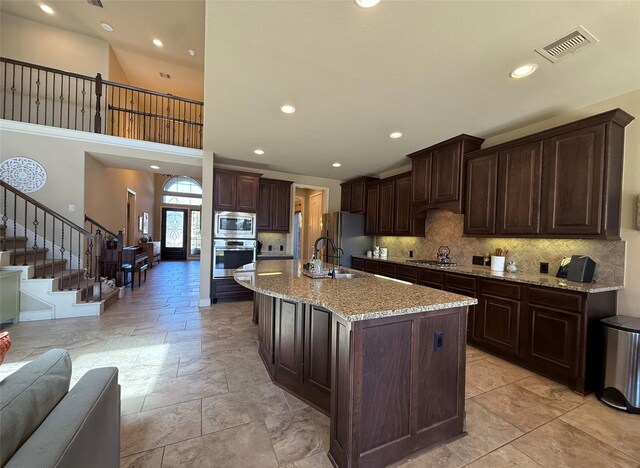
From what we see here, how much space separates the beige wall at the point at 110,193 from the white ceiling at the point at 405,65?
332cm

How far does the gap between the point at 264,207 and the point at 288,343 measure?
369cm

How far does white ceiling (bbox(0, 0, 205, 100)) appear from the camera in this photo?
463 cm

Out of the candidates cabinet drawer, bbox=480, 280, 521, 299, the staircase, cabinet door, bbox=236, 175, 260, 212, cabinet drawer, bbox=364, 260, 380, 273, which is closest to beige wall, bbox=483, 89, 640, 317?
cabinet drawer, bbox=480, 280, 521, 299

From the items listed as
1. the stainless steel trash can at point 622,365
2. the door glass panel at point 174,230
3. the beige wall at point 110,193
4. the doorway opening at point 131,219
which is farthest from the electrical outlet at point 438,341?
the door glass panel at point 174,230

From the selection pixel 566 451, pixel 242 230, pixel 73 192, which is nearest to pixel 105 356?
pixel 242 230

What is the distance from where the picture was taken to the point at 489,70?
2066mm

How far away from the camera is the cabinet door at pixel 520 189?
108 inches

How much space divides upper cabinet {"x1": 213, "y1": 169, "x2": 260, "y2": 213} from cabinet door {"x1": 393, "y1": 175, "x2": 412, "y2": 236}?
2676 mm

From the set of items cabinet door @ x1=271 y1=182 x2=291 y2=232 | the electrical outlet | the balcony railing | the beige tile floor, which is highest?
the balcony railing

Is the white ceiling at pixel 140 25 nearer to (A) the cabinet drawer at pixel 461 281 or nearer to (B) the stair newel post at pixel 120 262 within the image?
(B) the stair newel post at pixel 120 262

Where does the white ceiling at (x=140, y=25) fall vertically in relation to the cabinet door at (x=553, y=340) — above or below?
above

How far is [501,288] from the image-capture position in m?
2.71

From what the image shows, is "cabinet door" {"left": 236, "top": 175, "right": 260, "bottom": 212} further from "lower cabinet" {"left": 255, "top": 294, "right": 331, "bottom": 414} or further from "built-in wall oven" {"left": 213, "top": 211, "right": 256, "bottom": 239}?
"lower cabinet" {"left": 255, "top": 294, "right": 331, "bottom": 414}

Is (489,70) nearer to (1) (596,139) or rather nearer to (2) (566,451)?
(1) (596,139)
